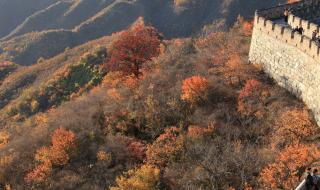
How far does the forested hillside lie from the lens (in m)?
29.7

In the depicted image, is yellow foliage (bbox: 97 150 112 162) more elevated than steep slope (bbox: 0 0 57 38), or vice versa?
yellow foliage (bbox: 97 150 112 162)

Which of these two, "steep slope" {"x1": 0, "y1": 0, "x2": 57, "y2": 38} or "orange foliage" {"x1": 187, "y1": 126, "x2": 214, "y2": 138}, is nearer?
"orange foliage" {"x1": 187, "y1": 126, "x2": 214, "y2": 138}

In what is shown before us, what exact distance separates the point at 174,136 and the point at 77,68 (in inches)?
1786

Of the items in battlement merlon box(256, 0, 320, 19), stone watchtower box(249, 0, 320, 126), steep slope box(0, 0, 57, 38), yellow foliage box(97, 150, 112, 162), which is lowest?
steep slope box(0, 0, 57, 38)

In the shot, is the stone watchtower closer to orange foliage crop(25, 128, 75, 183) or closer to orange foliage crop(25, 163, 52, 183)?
orange foliage crop(25, 128, 75, 183)

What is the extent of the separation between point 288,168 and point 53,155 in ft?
64.8

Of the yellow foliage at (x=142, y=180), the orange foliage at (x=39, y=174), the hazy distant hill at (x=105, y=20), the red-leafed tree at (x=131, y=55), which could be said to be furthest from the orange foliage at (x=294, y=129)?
the hazy distant hill at (x=105, y=20)

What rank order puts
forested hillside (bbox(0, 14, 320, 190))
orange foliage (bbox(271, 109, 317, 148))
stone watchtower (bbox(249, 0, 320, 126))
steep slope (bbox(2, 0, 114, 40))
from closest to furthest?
forested hillside (bbox(0, 14, 320, 190))
orange foliage (bbox(271, 109, 317, 148))
stone watchtower (bbox(249, 0, 320, 126))
steep slope (bbox(2, 0, 114, 40))

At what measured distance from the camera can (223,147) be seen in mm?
32594

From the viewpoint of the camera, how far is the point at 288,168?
26266 millimetres

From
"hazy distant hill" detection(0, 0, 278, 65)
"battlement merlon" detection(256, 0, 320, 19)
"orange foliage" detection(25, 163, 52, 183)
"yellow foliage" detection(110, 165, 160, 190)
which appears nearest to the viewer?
"yellow foliage" detection(110, 165, 160, 190)

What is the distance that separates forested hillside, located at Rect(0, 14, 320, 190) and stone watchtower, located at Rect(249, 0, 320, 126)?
0.95 metres

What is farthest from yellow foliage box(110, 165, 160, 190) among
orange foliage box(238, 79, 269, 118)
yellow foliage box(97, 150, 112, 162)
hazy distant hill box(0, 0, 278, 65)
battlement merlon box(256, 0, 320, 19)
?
hazy distant hill box(0, 0, 278, 65)

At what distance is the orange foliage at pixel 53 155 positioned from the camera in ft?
121
